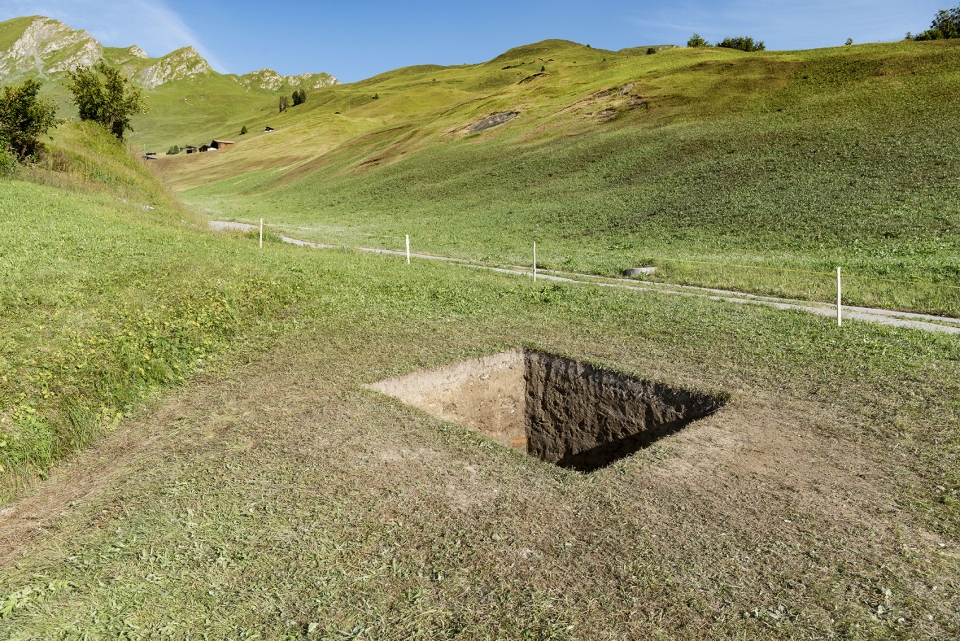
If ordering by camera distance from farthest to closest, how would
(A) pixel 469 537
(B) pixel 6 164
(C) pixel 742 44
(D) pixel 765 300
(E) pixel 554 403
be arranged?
(C) pixel 742 44 < (B) pixel 6 164 < (D) pixel 765 300 < (E) pixel 554 403 < (A) pixel 469 537

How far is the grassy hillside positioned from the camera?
22.9 metres

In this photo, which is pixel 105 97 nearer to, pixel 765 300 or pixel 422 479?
pixel 765 300

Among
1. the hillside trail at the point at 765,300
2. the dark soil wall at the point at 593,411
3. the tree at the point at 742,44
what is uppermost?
the tree at the point at 742,44

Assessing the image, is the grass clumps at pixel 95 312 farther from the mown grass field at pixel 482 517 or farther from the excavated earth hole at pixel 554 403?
the excavated earth hole at pixel 554 403

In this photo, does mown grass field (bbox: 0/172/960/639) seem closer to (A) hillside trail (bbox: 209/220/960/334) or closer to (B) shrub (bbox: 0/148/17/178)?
(A) hillside trail (bbox: 209/220/960/334)

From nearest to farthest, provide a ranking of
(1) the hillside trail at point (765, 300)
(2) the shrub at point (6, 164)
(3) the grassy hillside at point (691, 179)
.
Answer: (1) the hillside trail at point (765, 300) < (3) the grassy hillside at point (691, 179) < (2) the shrub at point (6, 164)

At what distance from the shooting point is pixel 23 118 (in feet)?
93.7

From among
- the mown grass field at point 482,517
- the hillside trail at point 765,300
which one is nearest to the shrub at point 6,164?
the hillside trail at point 765,300

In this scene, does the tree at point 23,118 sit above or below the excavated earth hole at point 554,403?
above

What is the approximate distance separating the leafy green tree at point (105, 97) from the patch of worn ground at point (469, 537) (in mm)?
45712

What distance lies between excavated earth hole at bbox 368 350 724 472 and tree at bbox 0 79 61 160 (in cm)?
2892

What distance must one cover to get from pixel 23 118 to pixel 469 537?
34.5 m

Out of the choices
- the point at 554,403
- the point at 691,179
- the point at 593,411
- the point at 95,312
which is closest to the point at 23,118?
the point at 95,312

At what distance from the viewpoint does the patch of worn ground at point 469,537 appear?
4.35 m
